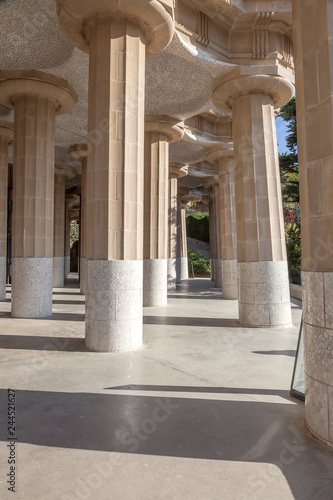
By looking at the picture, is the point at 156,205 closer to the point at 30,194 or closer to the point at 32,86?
the point at 30,194

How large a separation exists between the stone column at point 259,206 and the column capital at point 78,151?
1083cm

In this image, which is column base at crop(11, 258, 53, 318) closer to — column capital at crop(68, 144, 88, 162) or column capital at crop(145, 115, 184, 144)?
column capital at crop(145, 115, 184, 144)

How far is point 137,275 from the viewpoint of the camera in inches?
352

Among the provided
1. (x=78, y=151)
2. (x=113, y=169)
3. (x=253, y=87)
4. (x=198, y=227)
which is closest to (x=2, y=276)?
(x=78, y=151)

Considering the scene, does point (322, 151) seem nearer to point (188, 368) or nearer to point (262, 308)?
point (188, 368)

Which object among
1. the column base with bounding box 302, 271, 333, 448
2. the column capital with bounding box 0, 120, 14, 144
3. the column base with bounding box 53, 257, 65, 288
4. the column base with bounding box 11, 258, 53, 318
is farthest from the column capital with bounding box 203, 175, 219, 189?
the column base with bounding box 302, 271, 333, 448

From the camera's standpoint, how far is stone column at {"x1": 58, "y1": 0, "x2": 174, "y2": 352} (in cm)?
859

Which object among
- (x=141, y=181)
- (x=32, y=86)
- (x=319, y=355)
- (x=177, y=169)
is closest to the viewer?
→ (x=319, y=355)

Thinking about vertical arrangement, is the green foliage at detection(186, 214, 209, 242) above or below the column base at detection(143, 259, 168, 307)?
above

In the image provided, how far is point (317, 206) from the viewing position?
177 inches

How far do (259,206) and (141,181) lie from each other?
4.98 metres

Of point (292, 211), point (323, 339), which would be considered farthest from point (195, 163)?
point (323, 339)

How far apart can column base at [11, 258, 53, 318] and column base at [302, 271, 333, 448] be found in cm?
1089

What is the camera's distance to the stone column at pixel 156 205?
16.8m
